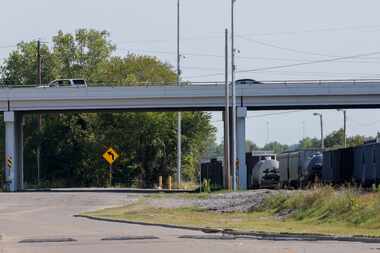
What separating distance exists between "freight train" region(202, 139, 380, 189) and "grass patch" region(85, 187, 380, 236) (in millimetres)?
11112

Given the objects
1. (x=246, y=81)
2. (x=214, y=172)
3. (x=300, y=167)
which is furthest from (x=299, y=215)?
(x=214, y=172)

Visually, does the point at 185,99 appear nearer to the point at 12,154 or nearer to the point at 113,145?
the point at 12,154

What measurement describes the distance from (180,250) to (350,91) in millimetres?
48414

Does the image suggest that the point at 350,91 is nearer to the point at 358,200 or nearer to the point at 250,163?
the point at 250,163

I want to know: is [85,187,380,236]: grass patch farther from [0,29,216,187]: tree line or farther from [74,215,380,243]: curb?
[0,29,216,187]: tree line

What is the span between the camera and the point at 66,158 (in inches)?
3489

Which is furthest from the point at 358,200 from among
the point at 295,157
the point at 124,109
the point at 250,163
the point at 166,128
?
the point at 166,128

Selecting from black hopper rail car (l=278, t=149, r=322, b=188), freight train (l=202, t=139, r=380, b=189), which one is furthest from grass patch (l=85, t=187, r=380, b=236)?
black hopper rail car (l=278, t=149, r=322, b=188)

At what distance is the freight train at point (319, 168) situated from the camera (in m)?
45.7

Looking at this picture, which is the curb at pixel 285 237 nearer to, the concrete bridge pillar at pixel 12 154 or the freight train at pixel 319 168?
the freight train at pixel 319 168

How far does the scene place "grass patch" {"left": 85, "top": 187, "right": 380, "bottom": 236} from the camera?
25375mm

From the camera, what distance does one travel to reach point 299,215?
98.8 ft

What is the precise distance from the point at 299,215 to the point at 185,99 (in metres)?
37.8

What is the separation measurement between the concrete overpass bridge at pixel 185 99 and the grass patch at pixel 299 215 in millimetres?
29766
